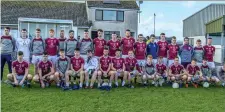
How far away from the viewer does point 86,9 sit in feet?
121

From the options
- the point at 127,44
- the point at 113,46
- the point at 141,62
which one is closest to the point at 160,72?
the point at 141,62

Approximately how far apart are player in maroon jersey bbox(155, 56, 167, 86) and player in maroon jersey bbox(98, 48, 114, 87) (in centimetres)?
167

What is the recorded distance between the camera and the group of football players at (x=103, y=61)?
9.66m

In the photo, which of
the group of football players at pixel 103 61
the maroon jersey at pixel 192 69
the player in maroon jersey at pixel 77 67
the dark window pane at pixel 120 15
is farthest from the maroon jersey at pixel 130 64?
the dark window pane at pixel 120 15

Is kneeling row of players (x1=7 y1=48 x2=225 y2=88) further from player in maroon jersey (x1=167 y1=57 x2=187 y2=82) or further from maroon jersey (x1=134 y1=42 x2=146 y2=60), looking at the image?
maroon jersey (x1=134 y1=42 x2=146 y2=60)

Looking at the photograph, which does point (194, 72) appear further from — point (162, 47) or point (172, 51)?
point (162, 47)

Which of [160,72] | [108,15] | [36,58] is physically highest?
[108,15]

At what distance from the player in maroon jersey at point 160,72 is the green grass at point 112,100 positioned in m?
0.59

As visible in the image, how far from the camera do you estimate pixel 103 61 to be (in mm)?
9977

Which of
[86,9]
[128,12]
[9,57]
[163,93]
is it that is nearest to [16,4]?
[86,9]

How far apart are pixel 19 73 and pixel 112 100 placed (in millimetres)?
3296

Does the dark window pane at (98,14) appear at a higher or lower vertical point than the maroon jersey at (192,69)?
higher

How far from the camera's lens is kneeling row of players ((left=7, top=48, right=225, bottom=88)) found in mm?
9570

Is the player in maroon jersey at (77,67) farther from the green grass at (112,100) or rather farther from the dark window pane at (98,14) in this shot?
the dark window pane at (98,14)
